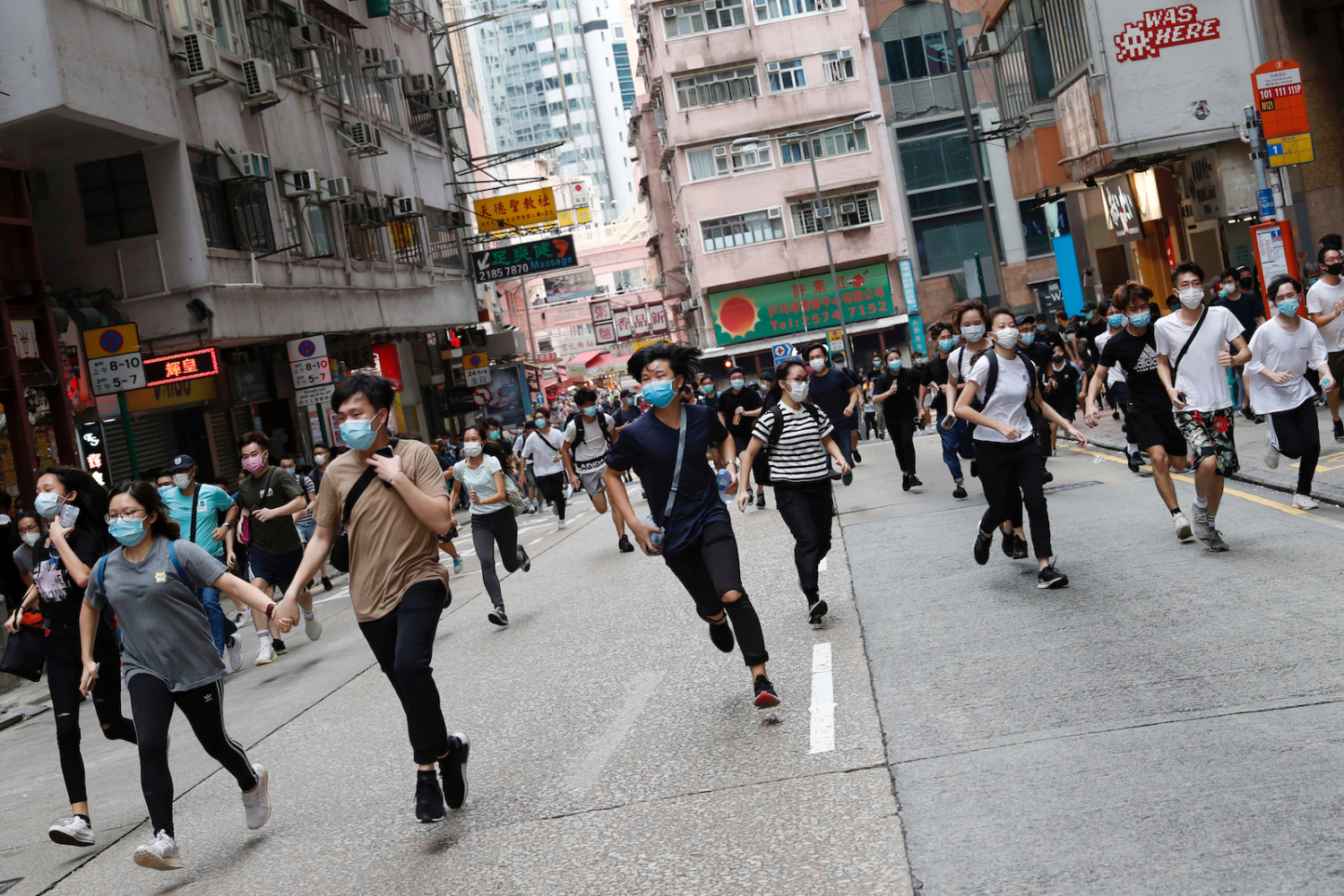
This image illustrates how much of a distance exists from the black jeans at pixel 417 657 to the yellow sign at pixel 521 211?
31998 millimetres

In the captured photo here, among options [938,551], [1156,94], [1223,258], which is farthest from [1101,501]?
[1223,258]

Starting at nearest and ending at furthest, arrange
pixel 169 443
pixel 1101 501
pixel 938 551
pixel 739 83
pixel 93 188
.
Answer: pixel 938 551 < pixel 1101 501 < pixel 93 188 < pixel 169 443 < pixel 739 83

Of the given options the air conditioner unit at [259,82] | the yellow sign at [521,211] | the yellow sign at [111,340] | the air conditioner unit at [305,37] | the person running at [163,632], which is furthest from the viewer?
the yellow sign at [521,211]

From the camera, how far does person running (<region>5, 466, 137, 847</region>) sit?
685 cm

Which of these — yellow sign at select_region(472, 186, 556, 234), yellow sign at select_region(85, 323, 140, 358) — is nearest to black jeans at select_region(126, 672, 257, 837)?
yellow sign at select_region(85, 323, 140, 358)

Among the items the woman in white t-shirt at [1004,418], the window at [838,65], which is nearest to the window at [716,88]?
the window at [838,65]

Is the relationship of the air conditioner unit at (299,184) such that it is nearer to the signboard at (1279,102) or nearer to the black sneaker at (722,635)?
the signboard at (1279,102)

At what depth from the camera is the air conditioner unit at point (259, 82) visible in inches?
920

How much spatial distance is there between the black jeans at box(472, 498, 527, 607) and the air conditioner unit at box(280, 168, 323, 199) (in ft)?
46.9

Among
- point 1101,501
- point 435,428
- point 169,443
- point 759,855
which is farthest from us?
point 435,428

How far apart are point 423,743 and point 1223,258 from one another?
72.2 ft

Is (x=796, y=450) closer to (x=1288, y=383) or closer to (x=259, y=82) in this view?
(x=1288, y=383)

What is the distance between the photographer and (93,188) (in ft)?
70.1

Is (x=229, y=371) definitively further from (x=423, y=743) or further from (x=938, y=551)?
(x=423, y=743)
